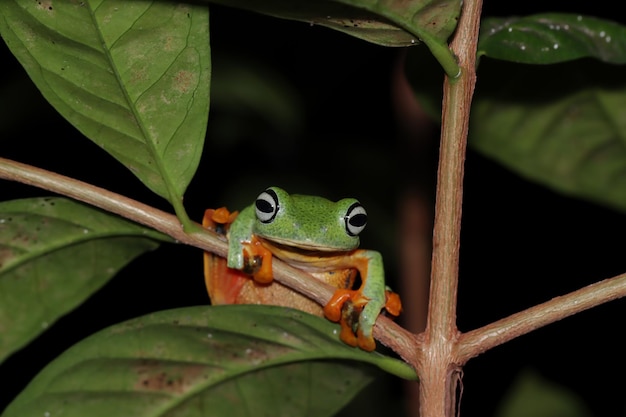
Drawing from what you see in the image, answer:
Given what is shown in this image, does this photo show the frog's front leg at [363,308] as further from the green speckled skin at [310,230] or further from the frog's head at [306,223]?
the frog's head at [306,223]

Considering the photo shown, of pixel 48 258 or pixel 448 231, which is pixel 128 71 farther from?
pixel 448 231

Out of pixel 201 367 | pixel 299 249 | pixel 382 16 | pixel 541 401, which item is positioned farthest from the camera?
pixel 541 401

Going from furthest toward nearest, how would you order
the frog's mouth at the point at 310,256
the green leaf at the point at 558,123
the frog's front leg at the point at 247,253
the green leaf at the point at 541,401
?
the green leaf at the point at 541,401
the green leaf at the point at 558,123
the frog's mouth at the point at 310,256
the frog's front leg at the point at 247,253

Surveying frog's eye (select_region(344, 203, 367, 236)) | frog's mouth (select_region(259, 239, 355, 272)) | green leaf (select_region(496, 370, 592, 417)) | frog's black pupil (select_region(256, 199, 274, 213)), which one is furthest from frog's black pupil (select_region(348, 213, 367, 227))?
green leaf (select_region(496, 370, 592, 417))

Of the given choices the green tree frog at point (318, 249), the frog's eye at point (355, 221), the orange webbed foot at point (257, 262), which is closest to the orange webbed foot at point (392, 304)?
the green tree frog at point (318, 249)

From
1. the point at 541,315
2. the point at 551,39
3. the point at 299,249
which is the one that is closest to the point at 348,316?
the point at 541,315

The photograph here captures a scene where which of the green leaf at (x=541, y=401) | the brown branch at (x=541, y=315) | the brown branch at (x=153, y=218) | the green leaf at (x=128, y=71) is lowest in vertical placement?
the brown branch at (x=541, y=315)
